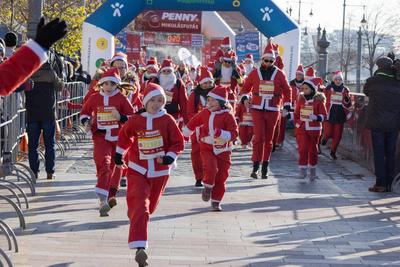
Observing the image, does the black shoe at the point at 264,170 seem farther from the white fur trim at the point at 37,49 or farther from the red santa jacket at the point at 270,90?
the white fur trim at the point at 37,49

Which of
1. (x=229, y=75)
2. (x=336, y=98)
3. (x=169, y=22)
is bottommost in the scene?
(x=336, y=98)

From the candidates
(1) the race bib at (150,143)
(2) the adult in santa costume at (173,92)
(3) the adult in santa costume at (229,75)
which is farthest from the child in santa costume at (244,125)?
(1) the race bib at (150,143)

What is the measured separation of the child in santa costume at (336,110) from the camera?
61.4ft

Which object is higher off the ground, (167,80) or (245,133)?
(167,80)

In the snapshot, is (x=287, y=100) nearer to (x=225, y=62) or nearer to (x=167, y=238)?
(x=225, y=62)

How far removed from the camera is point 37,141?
42.5ft

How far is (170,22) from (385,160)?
31.8m

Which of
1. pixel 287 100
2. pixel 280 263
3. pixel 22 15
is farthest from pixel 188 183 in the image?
pixel 22 15

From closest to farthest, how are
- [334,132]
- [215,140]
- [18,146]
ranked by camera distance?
[215,140]
[18,146]
[334,132]

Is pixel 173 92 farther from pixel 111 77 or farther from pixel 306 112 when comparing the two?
pixel 111 77

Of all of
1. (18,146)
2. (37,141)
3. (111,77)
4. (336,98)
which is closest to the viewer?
(111,77)

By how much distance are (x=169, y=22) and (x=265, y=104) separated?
3043 cm

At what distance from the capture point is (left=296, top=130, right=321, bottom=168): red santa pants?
1433cm

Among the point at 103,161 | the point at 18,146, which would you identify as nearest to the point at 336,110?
the point at 18,146
